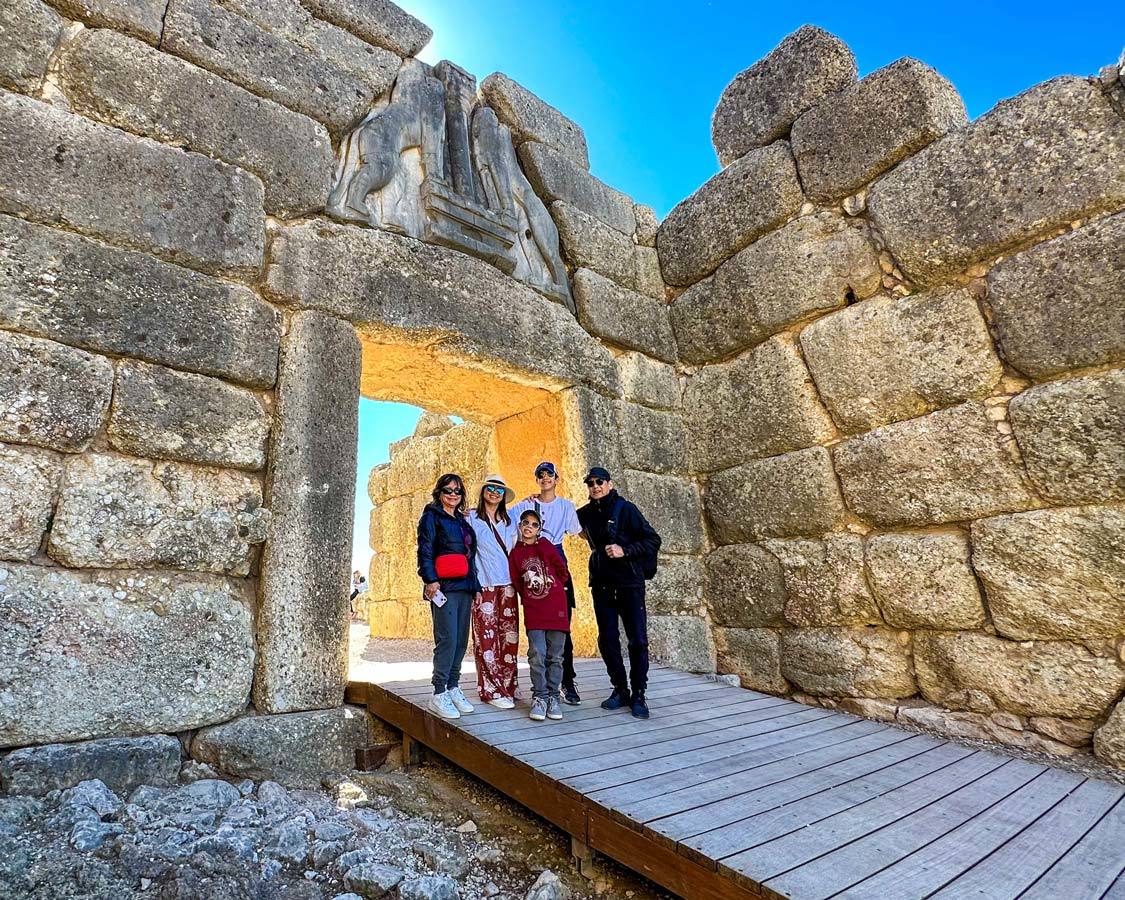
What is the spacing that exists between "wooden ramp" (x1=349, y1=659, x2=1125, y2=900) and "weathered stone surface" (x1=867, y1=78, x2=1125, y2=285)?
2661 millimetres

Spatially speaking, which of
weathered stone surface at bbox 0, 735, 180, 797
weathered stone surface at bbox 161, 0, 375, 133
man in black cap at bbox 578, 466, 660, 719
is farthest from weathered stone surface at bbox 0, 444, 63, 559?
man in black cap at bbox 578, 466, 660, 719

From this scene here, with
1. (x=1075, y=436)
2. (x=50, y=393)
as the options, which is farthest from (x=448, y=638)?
(x=1075, y=436)

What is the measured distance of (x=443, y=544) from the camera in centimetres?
319

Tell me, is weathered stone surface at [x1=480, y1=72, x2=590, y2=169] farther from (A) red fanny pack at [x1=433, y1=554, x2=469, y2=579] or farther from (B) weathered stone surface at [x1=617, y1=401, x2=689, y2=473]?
(A) red fanny pack at [x1=433, y1=554, x2=469, y2=579]

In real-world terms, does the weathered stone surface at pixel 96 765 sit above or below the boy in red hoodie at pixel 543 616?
below

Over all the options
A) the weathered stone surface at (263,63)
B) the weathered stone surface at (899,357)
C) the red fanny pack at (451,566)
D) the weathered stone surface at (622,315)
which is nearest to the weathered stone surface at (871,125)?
the weathered stone surface at (899,357)

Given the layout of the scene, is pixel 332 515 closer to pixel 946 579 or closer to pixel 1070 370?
pixel 946 579

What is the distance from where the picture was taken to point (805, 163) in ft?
15.1

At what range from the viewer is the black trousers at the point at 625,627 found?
3285 mm

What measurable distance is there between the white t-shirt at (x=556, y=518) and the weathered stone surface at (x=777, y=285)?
2.16m

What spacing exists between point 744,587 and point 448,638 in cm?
237

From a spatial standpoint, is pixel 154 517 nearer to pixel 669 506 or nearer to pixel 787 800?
pixel 787 800

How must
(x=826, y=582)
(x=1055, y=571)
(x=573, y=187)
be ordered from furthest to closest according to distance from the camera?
(x=573, y=187) → (x=826, y=582) → (x=1055, y=571)

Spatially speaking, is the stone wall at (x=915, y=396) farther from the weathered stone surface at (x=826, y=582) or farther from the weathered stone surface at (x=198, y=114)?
the weathered stone surface at (x=198, y=114)
